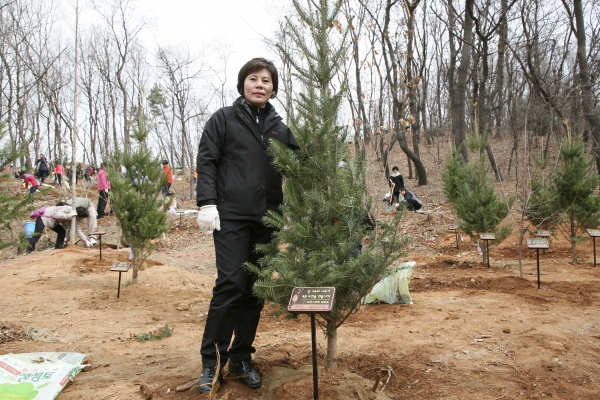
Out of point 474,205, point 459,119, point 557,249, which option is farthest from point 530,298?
point 459,119

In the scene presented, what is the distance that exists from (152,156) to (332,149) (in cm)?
557

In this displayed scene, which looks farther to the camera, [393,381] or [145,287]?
[145,287]

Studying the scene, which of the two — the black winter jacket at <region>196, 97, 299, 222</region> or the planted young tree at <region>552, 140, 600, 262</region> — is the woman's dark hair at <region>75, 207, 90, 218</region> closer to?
the black winter jacket at <region>196, 97, 299, 222</region>

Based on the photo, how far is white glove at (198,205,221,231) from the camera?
2721mm

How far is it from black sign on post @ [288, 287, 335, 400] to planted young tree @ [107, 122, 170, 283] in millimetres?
5298

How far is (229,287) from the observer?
2.80m

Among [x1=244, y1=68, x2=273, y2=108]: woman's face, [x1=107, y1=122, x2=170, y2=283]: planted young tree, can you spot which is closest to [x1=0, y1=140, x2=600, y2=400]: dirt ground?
[x1=107, y1=122, x2=170, y2=283]: planted young tree

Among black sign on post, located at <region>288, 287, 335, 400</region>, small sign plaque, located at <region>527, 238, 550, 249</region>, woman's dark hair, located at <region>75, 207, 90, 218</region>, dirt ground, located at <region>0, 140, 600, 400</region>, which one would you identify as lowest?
dirt ground, located at <region>0, 140, 600, 400</region>

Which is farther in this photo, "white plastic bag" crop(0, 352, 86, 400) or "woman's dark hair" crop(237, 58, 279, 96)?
"woman's dark hair" crop(237, 58, 279, 96)

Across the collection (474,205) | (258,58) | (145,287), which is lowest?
(145,287)

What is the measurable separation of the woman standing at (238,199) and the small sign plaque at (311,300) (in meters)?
0.58

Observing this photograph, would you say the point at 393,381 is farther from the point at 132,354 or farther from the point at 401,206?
the point at 132,354

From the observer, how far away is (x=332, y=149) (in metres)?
2.82

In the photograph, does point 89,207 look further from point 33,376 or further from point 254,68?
point 254,68
